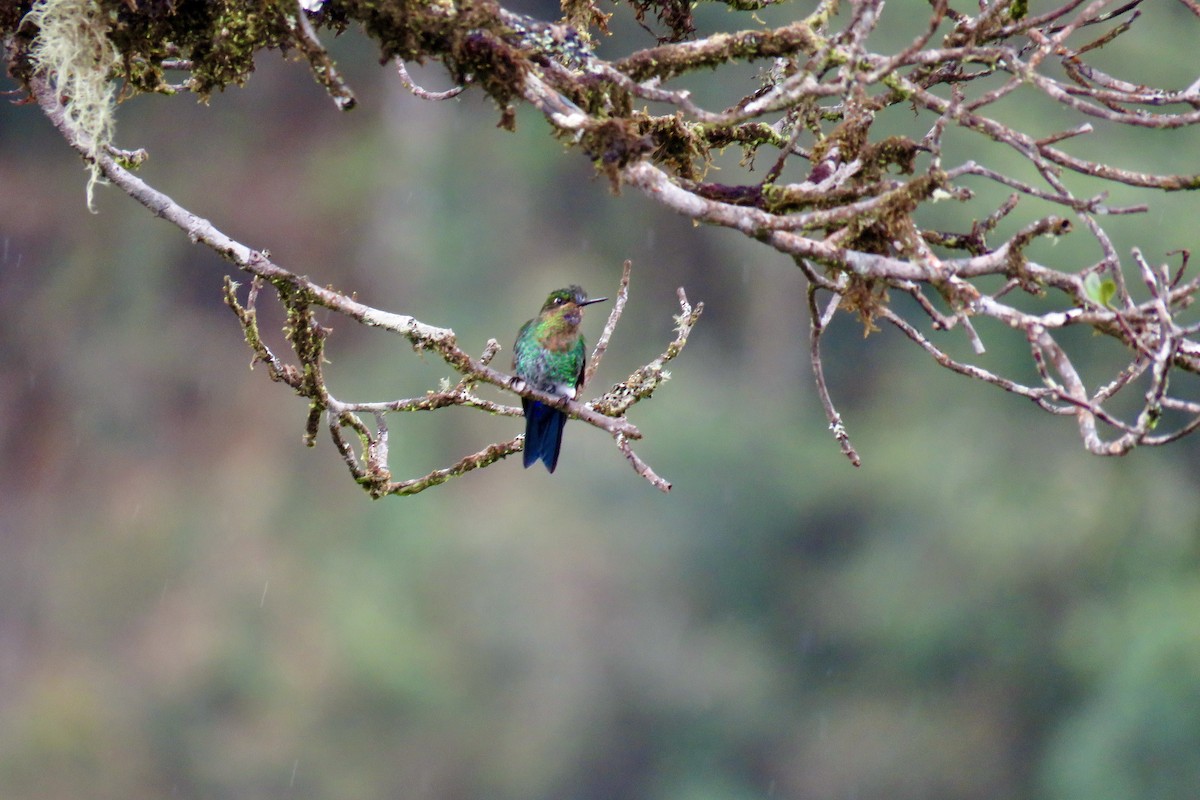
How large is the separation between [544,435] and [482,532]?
15.6 m

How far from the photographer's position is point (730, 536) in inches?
811

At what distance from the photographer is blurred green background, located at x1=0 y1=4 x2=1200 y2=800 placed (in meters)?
19.3

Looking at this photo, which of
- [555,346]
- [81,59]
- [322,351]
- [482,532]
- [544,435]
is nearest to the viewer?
[322,351]

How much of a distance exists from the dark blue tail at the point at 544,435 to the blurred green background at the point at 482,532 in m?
13.8

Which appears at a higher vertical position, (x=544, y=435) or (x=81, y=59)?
(x=81, y=59)

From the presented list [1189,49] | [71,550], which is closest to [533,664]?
[71,550]

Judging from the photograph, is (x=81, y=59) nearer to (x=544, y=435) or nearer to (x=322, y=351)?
(x=322, y=351)

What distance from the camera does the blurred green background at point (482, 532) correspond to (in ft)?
63.4

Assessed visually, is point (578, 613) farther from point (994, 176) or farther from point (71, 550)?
point (994, 176)

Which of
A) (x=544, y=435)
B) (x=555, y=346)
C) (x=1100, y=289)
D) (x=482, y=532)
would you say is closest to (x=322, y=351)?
(x=1100, y=289)

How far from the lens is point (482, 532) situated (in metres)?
20.3

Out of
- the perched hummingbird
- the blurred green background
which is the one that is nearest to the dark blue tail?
the perched hummingbird

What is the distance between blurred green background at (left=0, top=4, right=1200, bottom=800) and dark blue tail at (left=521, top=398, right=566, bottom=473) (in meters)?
13.8

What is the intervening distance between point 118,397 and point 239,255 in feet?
60.8
